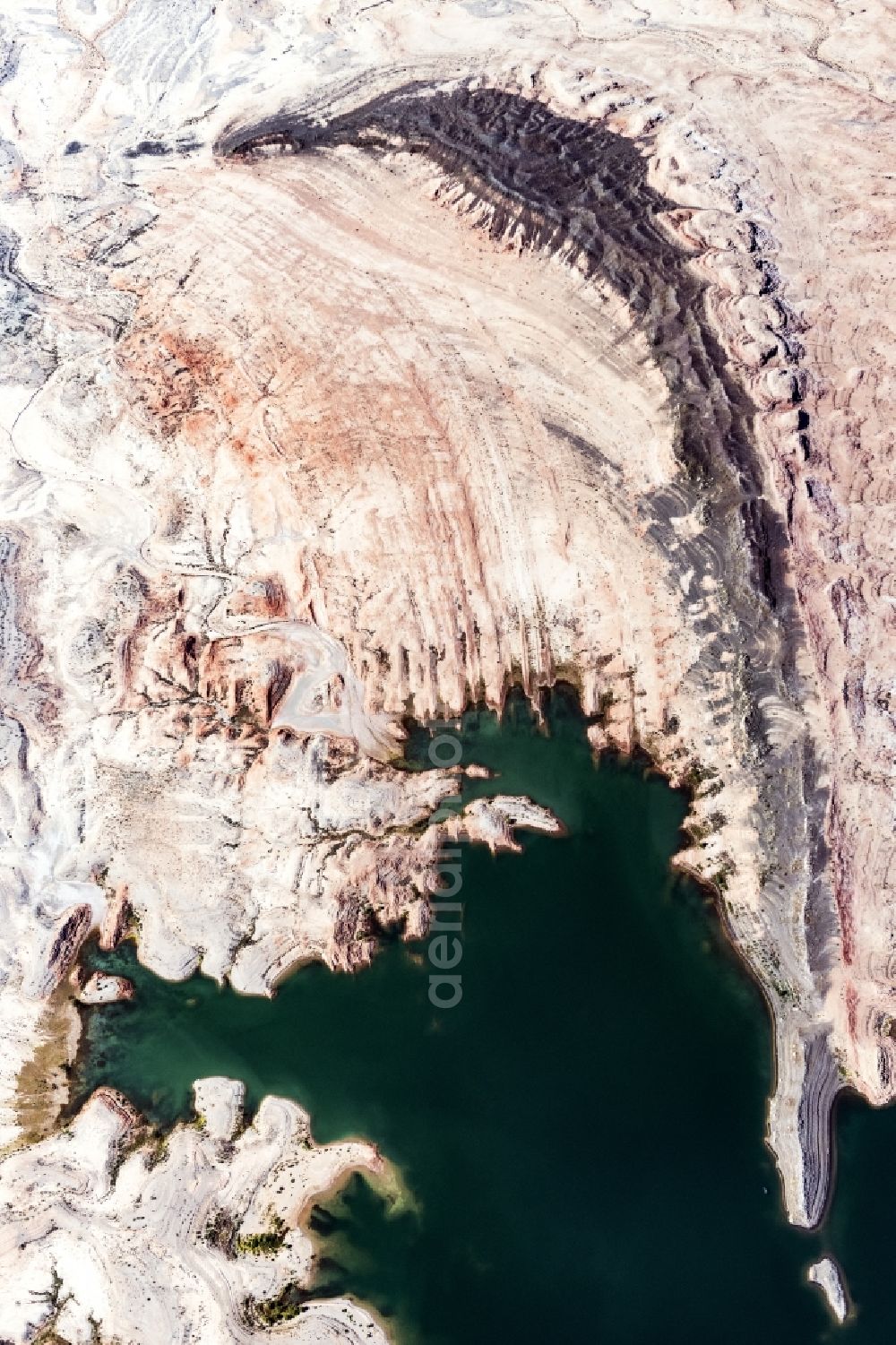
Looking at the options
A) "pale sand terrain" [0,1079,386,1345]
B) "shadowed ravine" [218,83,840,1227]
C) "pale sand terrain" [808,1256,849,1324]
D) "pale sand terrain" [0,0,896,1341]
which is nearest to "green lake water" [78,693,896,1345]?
"pale sand terrain" [808,1256,849,1324]

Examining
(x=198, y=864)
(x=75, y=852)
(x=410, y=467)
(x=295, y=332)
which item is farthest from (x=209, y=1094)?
(x=295, y=332)

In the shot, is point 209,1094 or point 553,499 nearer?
point 209,1094

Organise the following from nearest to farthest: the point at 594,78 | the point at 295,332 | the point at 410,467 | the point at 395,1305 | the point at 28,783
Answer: the point at 395,1305
the point at 28,783
the point at 410,467
the point at 295,332
the point at 594,78

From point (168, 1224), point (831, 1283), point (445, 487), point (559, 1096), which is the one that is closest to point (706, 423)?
point (445, 487)

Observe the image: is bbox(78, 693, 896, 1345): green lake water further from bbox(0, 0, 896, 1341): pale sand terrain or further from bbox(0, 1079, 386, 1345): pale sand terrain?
bbox(0, 0, 896, 1341): pale sand terrain

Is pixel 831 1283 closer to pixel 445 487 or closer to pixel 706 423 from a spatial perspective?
pixel 706 423

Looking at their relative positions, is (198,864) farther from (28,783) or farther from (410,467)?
(410,467)
